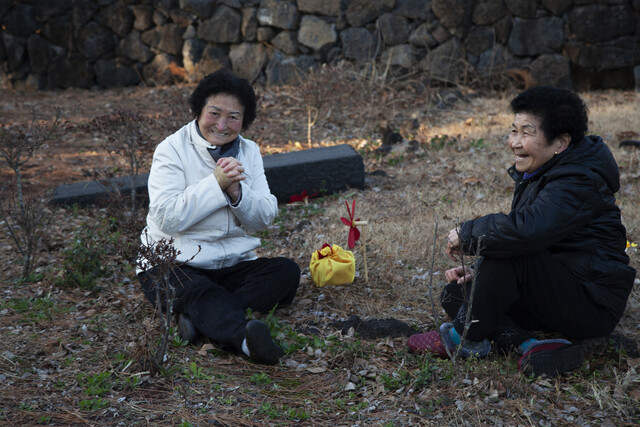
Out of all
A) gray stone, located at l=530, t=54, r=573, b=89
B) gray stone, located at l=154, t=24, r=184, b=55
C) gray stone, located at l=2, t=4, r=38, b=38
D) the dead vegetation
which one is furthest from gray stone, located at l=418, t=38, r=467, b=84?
gray stone, located at l=2, t=4, r=38, b=38

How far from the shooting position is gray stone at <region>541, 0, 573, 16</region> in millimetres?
9070

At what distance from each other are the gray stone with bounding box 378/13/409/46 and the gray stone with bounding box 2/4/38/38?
18.0 feet

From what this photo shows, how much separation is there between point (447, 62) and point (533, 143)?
6648mm

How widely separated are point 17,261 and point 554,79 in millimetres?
7430

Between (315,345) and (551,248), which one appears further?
(315,345)

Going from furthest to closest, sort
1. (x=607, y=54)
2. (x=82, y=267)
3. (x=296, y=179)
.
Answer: (x=607, y=54) → (x=296, y=179) → (x=82, y=267)

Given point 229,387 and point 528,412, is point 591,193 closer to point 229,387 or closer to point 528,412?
point 528,412

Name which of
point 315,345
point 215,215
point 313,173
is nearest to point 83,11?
point 313,173

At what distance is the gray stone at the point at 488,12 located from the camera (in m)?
9.30

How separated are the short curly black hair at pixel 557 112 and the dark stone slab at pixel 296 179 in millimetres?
3114

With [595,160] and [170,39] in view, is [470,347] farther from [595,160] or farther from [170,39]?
[170,39]

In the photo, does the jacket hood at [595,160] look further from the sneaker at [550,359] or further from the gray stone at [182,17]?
the gray stone at [182,17]

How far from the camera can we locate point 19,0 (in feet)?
34.1

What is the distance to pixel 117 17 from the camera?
10484 millimetres
